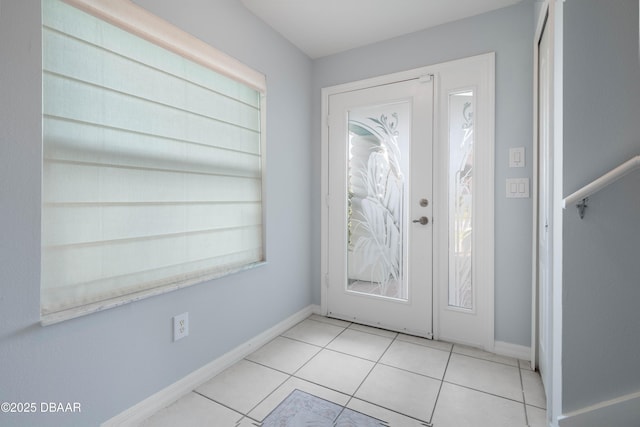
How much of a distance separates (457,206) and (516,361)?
1.10 meters

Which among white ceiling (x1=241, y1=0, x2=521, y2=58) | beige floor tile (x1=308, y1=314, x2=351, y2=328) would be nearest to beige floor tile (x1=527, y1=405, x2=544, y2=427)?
beige floor tile (x1=308, y1=314, x2=351, y2=328)

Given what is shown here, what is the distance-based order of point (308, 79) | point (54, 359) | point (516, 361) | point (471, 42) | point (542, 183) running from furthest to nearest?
1. point (308, 79)
2. point (471, 42)
3. point (516, 361)
4. point (542, 183)
5. point (54, 359)

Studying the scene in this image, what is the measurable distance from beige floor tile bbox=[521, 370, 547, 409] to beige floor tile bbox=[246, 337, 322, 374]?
1.25m

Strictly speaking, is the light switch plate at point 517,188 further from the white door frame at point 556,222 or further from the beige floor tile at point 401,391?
the beige floor tile at point 401,391

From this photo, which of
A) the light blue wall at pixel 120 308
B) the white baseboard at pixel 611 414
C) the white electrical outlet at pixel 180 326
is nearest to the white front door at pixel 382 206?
the light blue wall at pixel 120 308

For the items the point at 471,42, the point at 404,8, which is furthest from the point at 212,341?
the point at 471,42

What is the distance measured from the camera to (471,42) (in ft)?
6.89

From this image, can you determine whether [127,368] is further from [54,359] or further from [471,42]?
[471,42]

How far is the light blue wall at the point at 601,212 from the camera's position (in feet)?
3.40

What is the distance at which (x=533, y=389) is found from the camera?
64.4 inches

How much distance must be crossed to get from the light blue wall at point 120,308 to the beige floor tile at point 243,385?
139 millimetres

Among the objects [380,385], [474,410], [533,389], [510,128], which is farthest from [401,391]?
[510,128]

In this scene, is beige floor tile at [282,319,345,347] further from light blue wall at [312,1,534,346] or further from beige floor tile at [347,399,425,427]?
light blue wall at [312,1,534,346]

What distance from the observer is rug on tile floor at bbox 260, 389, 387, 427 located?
138 cm
